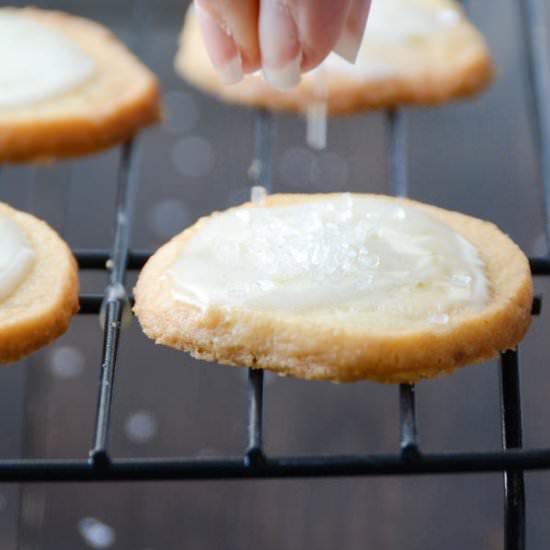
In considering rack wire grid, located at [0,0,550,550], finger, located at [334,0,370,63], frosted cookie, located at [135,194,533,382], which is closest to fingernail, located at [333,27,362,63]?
finger, located at [334,0,370,63]

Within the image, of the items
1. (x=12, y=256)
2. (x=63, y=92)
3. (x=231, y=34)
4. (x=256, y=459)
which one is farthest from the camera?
(x=63, y=92)

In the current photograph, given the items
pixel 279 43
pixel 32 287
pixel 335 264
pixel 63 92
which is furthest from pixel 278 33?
pixel 63 92

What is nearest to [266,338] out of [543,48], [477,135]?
[543,48]

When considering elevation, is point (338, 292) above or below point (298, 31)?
below

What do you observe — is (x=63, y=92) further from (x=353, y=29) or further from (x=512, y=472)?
(x=512, y=472)

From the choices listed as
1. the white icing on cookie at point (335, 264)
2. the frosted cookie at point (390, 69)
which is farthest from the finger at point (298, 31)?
the frosted cookie at point (390, 69)

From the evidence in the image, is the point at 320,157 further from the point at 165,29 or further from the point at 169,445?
the point at 169,445

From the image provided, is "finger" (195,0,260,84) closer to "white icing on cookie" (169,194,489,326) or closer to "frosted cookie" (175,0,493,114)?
"white icing on cookie" (169,194,489,326)

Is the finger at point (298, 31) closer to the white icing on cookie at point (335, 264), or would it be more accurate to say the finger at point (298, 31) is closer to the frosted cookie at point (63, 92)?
the white icing on cookie at point (335, 264)
